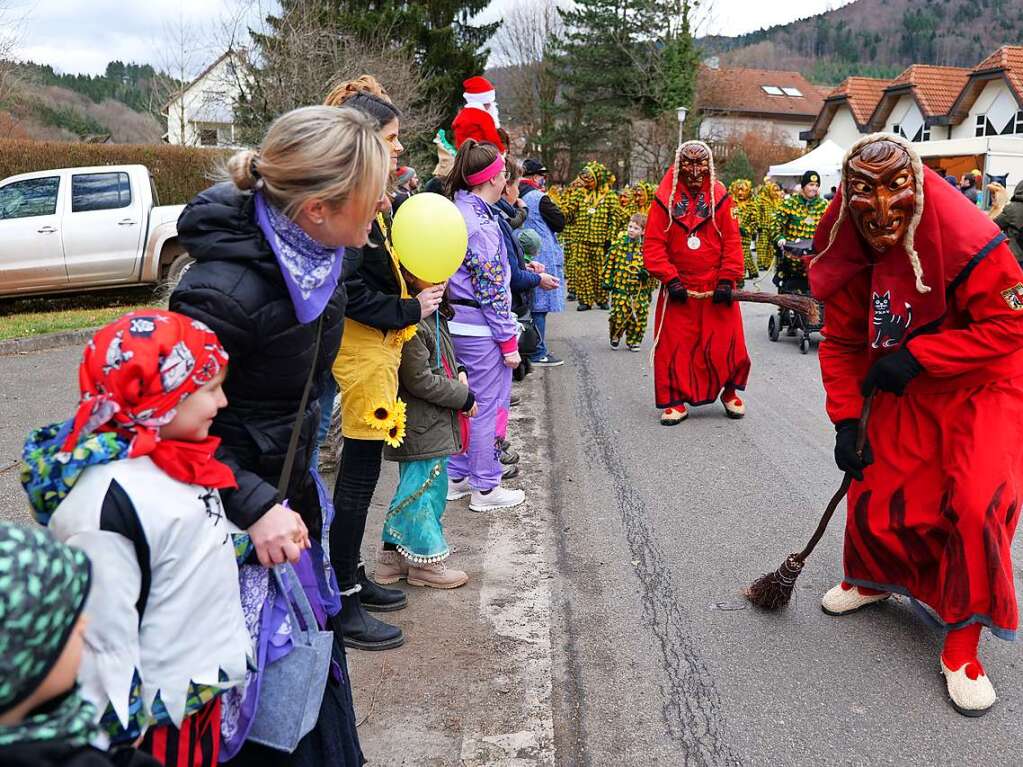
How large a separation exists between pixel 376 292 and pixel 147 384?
1716mm

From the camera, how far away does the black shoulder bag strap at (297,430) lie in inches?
90.9

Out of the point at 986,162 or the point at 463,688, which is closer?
the point at 463,688

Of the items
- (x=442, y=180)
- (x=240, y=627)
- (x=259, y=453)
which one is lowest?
(x=240, y=627)

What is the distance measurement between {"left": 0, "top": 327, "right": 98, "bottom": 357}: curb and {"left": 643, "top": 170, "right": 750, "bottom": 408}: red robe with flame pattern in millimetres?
6385

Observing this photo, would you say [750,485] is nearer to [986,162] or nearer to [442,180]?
[442,180]

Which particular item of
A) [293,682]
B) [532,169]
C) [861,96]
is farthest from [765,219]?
[861,96]

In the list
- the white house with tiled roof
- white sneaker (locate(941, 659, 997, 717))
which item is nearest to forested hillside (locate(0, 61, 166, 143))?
the white house with tiled roof

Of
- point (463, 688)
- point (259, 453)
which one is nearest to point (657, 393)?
point (463, 688)

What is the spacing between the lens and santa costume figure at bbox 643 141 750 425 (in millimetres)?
7090

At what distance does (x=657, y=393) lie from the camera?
7371 millimetres

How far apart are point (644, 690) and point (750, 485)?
2.61 m

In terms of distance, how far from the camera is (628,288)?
399 inches

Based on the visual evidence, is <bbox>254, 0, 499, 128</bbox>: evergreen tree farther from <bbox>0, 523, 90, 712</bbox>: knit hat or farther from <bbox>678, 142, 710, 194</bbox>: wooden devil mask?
<bbox>0, 523, 90, 712</bbox>: knit hat

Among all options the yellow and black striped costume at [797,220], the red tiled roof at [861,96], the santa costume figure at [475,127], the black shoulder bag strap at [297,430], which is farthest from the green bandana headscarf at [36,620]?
the red tiled roof at [861,96]
